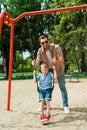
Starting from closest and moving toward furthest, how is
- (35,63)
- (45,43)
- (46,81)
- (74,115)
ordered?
(46,81)
(45,43)
(74,115)
(35,63)

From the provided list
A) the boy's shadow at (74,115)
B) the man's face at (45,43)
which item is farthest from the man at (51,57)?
the boy's shadow at (74,115)

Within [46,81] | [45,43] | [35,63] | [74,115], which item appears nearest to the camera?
[46,81]

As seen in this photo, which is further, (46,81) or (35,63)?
(35,63)

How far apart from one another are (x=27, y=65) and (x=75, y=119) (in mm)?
66938

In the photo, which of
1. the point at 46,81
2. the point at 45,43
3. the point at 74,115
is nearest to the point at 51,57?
the point at 45,43

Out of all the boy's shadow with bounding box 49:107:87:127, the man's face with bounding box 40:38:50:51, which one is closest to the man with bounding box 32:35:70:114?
the man's face with bounding box 40:38:50:51

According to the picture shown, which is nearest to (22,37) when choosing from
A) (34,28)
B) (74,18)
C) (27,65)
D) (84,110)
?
(34,28)

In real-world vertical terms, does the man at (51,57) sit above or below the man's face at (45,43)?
below

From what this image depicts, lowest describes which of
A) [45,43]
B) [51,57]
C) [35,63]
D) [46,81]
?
[46,81]

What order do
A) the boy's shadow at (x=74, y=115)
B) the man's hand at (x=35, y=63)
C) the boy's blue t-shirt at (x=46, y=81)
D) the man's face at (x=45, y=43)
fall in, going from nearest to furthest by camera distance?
the boy's shadow at (x=74, y=115)
the boy's blue t-shirt at (x=46, y=81)
the man's face at (x=45, y=43)
the man's hand at (x=35, y=63)

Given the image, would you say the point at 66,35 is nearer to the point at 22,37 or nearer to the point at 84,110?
the point at 22,37

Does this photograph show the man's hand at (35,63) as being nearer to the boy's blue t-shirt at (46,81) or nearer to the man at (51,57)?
the man at (51,57)

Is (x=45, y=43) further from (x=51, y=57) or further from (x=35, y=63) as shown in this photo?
(x=35, y=63)

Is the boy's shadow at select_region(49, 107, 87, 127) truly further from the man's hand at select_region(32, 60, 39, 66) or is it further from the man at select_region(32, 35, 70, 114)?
the man's hand at select_region(32, 60, 39, 66)
